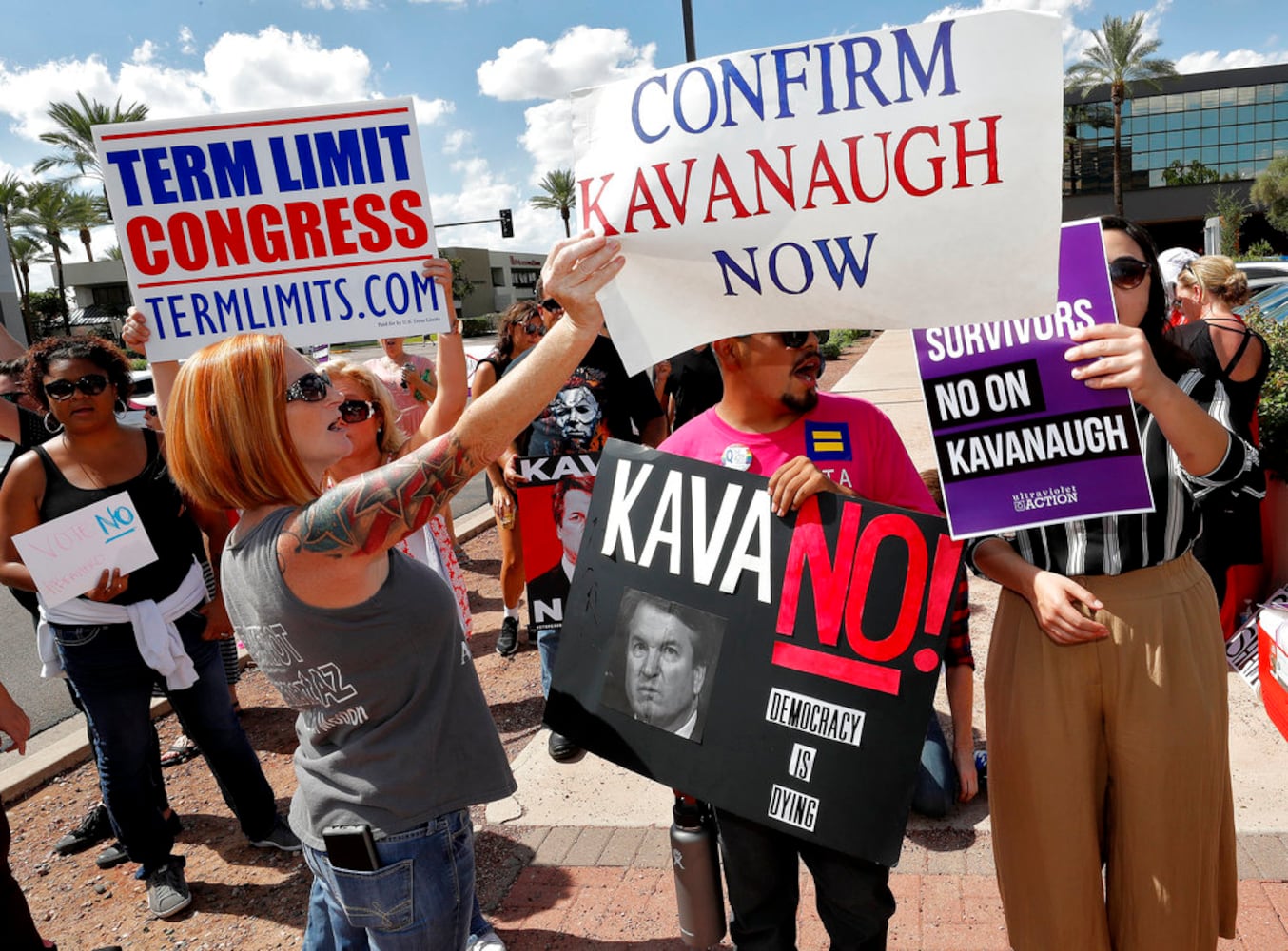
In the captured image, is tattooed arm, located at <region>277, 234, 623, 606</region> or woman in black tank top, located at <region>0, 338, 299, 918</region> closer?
tattooed arm, located at <region>277, 234, 623, 606</region>

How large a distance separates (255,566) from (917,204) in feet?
4.79

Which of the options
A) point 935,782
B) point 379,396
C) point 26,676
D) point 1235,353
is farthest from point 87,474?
point 1235,353

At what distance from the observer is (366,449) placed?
10.7ft

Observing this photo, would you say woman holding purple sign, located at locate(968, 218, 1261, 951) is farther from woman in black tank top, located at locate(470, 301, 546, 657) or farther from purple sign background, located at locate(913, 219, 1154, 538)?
woman in black tank top, located at locate(470, 301, 546, 657)

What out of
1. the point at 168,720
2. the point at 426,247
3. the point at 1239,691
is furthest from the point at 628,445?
the point at 168,720

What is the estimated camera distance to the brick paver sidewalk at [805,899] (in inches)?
101

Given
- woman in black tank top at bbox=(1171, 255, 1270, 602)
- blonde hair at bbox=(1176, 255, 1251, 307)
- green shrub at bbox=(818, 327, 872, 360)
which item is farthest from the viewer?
green shrub at bbox=(818, 327, 872, 360)

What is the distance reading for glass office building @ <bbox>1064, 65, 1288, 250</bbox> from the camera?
4656 cm

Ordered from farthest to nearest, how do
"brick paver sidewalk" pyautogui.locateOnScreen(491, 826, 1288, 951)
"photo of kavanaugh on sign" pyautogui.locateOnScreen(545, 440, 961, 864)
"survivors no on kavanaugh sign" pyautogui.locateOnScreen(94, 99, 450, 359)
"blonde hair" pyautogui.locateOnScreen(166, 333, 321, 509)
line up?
"survivors no on kavanaugh sign" pyautogui.locateOnScreen(94, 99, 450, 359) → "brick paver sidewalk" pyautogui.locateOnScreen(491, 826, 1288, 951) → "photo of kavanaugh on sign" pyautogui.locateOnScreen(545, 440, 961, 864) → "blonde hair" pyautogui.locateOnScreen(166, 333, 321, 509)

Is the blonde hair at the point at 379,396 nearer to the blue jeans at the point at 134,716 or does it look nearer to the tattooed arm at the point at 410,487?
the blue jeans at the point at 134,716

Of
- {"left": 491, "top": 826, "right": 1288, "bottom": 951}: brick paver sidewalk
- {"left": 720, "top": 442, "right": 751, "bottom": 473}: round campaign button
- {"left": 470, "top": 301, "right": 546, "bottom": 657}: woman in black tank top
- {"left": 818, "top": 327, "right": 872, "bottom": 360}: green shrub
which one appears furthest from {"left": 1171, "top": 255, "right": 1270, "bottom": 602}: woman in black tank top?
{"left": 818, "top": 327, "right": 872, "bottom": 360}: green shrub

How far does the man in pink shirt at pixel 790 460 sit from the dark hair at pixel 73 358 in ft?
7.59

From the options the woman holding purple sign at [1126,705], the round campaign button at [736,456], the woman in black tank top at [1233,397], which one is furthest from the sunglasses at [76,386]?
the woman in black tank top at [1233,397]

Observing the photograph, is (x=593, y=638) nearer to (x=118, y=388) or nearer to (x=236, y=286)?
(x=236, y=286)
